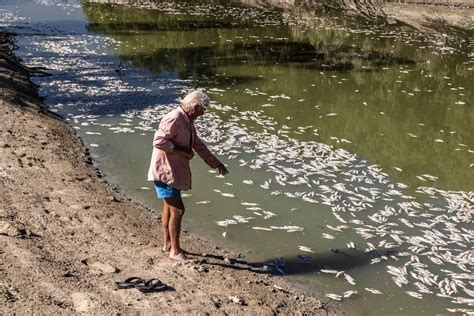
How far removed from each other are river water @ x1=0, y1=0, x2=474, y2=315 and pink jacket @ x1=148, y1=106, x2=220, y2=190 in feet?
6.48

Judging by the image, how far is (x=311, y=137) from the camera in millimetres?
13156

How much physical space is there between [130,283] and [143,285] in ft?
0.50

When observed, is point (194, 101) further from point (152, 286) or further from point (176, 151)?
point (152, 286)

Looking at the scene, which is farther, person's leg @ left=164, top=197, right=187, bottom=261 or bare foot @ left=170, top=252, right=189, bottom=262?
bare foot @ left=170, top=252, right=189, bottom=262

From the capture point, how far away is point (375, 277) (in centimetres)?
762

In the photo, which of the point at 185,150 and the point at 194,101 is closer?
the point at 194,101

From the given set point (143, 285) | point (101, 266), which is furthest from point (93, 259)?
point (143, 285)

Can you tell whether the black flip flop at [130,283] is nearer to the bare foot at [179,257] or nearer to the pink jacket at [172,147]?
the bare foot at [179,257]

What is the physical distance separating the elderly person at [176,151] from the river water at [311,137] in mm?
1801

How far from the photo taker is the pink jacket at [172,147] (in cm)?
648

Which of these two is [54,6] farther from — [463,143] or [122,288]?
[122,288]

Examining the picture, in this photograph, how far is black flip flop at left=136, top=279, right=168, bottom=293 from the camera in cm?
629

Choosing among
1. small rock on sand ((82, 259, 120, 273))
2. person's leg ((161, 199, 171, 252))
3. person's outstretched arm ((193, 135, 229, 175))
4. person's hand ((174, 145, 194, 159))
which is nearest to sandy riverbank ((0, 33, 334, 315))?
small rock on sand ((82, 259, 120, 273))

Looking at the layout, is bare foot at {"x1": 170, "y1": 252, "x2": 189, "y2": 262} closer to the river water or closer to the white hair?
the river water
